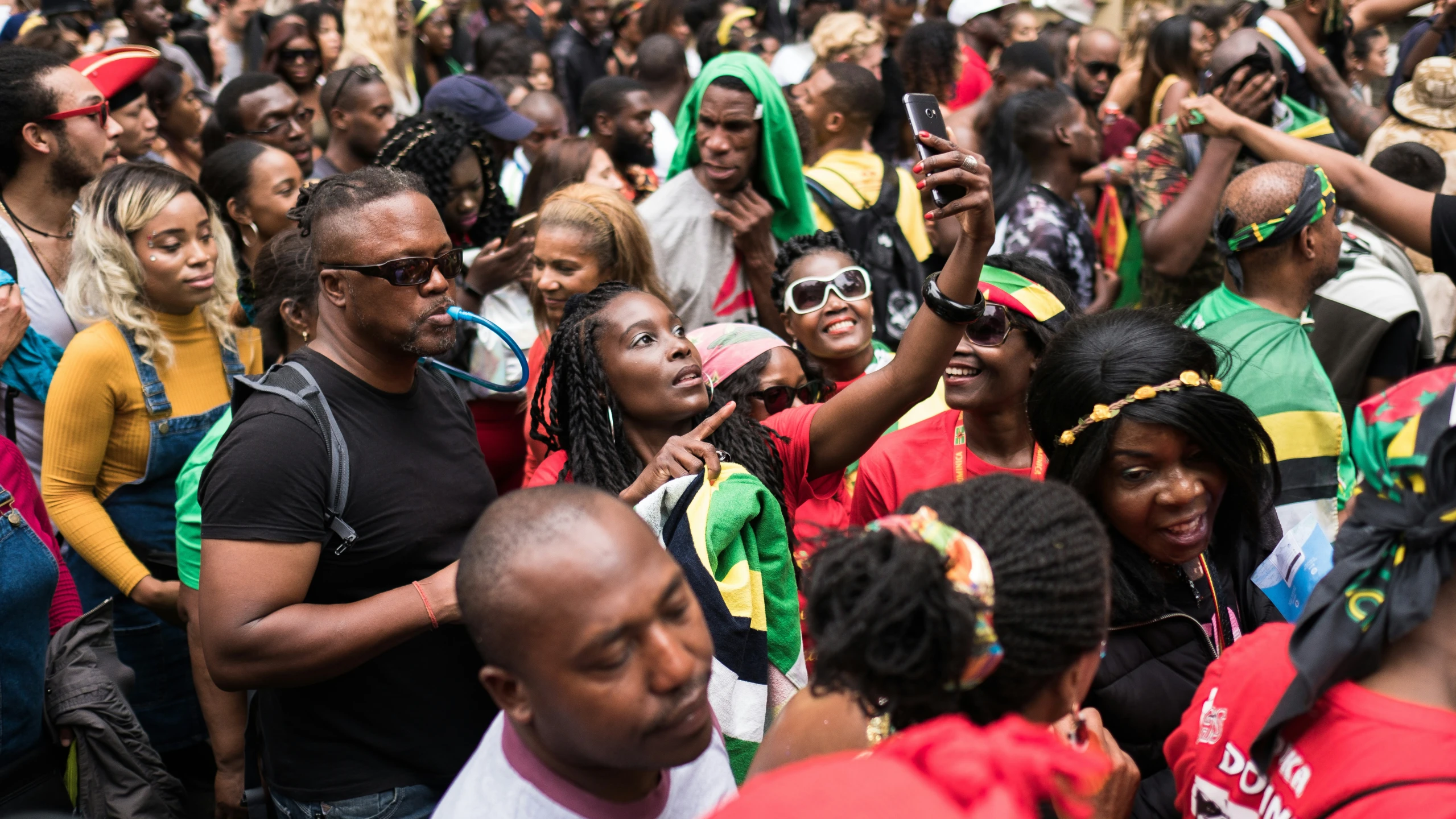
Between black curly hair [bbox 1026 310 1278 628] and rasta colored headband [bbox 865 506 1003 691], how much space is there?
1.01m

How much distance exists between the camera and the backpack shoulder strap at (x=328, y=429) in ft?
8.00

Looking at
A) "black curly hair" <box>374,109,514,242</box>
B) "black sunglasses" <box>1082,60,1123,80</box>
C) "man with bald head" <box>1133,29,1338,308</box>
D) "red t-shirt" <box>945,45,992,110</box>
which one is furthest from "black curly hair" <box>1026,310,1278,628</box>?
"black sunglasses" <box>1082,60,1123,80</box>

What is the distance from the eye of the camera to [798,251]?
4.33m

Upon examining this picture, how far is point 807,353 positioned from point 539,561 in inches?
103

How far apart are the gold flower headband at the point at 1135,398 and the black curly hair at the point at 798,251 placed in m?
1.70

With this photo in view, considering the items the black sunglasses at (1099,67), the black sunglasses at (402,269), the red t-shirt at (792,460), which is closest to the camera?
A: the black sunglasses at (402,269)

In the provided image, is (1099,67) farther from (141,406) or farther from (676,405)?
(141,406)

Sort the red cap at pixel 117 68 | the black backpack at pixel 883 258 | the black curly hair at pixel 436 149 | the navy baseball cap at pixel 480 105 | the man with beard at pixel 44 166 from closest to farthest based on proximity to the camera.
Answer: the man with beard at pixel 44 166, the black curly hair at pixel 436 149, the red cap at pixel 117 68, the black backpack at pixel 883 258, the navy baseball cap at pixel 480 105

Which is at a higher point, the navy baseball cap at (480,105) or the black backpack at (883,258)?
the navy baseball cap at (480,105)

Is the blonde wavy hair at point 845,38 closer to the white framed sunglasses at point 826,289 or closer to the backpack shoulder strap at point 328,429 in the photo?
the white framed sunglasses at point 826,289

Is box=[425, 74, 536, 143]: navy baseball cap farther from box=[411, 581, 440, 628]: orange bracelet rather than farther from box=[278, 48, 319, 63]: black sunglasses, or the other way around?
box=[411, 581, 440, 628]: orange bracelet

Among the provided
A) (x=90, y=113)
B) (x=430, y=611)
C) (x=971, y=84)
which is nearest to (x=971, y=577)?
(x=430, y=611)

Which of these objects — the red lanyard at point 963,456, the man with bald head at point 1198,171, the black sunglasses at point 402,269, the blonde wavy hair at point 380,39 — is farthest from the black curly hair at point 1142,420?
the blonde wavy hair at point 380,39

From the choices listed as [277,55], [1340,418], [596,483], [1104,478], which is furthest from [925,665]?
[277,55]
